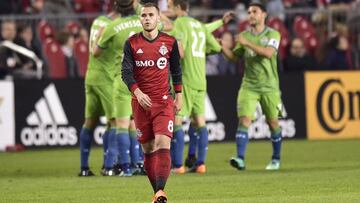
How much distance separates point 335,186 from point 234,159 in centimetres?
332

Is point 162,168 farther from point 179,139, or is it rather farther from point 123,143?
point 179,139

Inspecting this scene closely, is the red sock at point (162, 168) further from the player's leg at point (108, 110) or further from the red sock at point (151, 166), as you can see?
the player's leg at point (108, 110)

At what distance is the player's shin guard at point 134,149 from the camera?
675 inches

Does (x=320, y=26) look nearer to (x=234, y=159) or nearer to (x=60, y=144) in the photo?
(x=60, y=144)

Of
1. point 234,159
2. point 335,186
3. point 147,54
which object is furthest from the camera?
point 234,159

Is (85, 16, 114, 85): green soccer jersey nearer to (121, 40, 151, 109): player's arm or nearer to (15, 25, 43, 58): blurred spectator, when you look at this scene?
(121, 40, 151, 109): player's arm

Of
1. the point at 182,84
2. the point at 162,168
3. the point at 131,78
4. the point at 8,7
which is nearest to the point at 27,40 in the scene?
the point at 8,7

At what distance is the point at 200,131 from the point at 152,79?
4.86 m

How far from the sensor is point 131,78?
12797 mm

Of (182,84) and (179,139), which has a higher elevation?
(182,84)

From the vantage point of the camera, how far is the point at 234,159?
57.1ft

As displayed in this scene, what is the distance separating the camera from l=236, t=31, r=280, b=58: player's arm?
17.6 m

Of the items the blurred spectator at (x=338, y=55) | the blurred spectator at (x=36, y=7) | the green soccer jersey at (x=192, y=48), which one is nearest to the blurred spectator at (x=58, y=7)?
the blurred spectator at (x=36, y=7)

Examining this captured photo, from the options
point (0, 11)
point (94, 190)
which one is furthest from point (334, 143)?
point (94, 190)
